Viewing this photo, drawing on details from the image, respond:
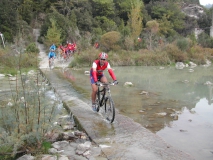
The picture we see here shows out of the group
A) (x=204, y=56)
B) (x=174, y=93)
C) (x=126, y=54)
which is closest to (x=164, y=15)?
(x=204, y=56)

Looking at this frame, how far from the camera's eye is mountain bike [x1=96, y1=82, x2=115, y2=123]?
5784 millimetres

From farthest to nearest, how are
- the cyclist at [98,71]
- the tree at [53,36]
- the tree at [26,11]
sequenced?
the tree at [26,11], the tree at [53,36], the cyclist at [98,71]

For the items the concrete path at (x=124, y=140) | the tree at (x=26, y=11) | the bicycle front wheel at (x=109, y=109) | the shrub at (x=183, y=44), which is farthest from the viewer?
the tree at (x=26, y=11)

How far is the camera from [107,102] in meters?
6.10

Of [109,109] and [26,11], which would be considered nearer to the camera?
[109,109]

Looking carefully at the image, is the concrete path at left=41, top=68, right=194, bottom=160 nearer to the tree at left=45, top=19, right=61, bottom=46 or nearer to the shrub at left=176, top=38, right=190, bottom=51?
the shrub at left=176, top=38, right=190, bottom=51

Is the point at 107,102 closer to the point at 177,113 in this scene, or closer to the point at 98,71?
the point at 98,71

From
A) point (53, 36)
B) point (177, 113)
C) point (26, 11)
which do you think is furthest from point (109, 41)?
point (177, 113)

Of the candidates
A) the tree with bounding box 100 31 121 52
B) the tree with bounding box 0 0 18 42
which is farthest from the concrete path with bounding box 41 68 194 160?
the tree with bounding box 0 0 18 42

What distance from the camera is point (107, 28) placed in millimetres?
35938

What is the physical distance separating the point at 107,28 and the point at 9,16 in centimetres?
1331

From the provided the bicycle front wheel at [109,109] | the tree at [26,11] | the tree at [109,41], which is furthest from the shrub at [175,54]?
the bicycle front wheel at [109,109]

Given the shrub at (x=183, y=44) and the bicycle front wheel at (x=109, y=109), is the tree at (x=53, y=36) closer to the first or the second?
→ the shrub at (x=183, y=44)

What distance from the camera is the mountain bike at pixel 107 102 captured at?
5.78 metres
